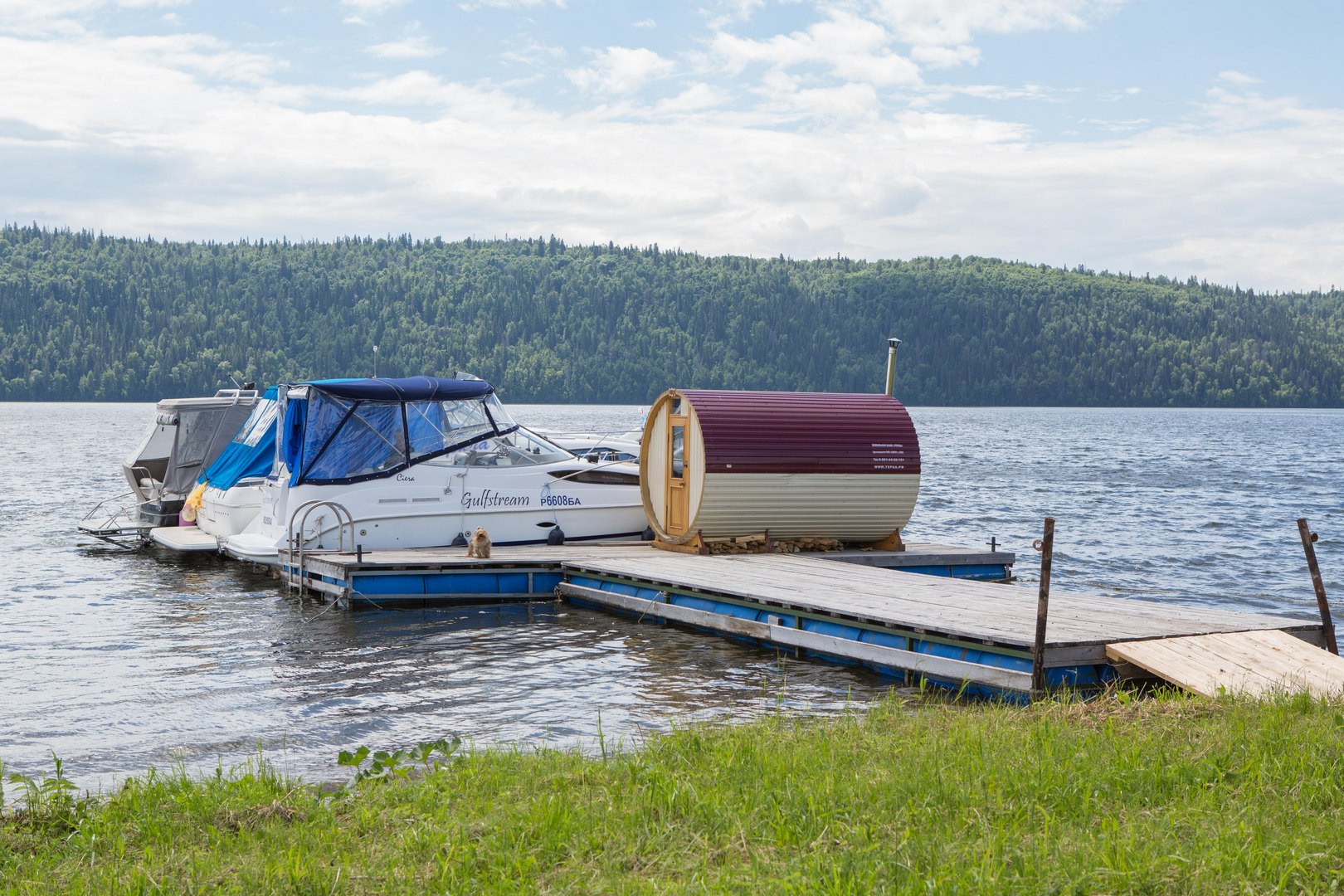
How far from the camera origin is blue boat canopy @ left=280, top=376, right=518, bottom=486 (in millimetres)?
19812

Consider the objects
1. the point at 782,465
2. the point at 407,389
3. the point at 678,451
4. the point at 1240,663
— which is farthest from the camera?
the point at 407,389

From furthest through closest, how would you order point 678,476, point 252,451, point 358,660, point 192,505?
point 192,505 < point 252,451 < point 678,476 < point 358,660

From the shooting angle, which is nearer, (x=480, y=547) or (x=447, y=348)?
(x=480, y=547)

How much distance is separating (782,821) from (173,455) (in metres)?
23.0

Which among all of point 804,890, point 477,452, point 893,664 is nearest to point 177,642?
point 477,452

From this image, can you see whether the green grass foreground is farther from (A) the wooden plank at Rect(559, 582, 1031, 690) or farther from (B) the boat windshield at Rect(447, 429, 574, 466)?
(B) the boat windshield at Rect(447, 429, 574, 466)

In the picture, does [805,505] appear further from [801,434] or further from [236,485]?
[236,485]

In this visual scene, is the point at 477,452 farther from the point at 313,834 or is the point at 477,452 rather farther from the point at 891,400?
the point at 313,834

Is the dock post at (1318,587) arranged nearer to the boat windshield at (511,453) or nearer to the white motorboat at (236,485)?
the boat windshield at (511,453)

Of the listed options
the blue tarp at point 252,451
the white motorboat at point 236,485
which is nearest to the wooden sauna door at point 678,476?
the white motorboat at point 236,485

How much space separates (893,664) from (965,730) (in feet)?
15.3

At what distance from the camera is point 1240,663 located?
10.9 meters

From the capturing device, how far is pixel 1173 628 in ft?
40.5

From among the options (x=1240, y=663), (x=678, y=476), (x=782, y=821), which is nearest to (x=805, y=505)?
(x=678, y=476)
